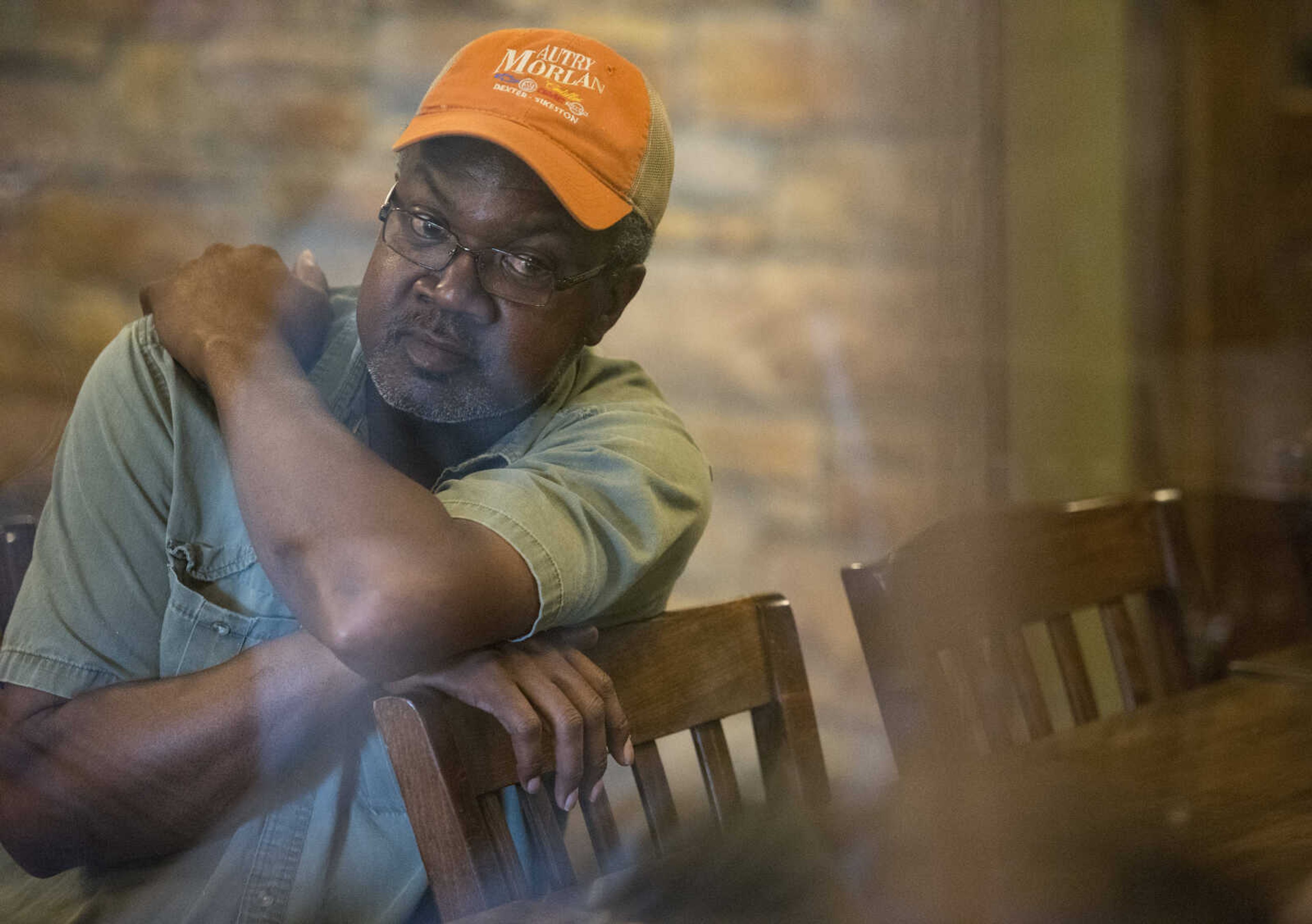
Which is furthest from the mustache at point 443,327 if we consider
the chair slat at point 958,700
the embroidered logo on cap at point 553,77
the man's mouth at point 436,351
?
the chair slat at point 958,700

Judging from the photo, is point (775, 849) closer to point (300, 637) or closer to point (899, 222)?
point (300, 637)

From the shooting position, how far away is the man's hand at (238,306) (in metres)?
0.46

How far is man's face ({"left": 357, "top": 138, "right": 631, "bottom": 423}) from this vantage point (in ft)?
1.71

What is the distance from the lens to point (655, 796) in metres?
0.62

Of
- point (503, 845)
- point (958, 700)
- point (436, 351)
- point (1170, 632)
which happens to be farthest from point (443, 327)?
point (1170, 632)

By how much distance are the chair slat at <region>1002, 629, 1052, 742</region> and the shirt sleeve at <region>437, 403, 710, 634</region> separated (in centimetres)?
32

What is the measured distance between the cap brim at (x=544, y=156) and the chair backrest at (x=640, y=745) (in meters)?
0.20

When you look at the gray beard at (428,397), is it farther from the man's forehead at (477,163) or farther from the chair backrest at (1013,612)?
the chair backrest at (1013,612)

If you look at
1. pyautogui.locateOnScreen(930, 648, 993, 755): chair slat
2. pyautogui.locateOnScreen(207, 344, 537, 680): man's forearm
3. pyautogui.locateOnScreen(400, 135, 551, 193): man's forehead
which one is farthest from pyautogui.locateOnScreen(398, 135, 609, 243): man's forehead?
pyautogui.locateOnScreen(930, 648, 993, 755): chair slat

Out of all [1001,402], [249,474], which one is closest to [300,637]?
[249,474]

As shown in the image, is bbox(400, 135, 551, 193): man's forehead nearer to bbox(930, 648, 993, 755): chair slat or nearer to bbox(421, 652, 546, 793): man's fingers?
bbox(421, 652, 546, 793): man's fingers

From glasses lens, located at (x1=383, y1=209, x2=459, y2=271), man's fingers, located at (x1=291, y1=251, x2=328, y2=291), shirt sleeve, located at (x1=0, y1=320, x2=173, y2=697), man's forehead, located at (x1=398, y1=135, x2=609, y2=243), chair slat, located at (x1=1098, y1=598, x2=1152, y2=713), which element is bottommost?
chair slat, located at (x1=1098, y1=598, x2=1152, y2=713)

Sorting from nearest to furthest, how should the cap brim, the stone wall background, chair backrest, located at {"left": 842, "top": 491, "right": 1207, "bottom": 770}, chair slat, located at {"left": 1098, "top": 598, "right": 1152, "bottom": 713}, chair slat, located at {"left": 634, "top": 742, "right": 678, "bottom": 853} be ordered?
1. the stone wall background
2. the cap brim
3. chair slat, located at {"left": 634, "top": 742, "right": 678, "bottom": 853}
4. chair backrest, located at {"left": 842, "top": 491, "right": 1207, "bottom": 770}
5. chair slat, located at {"left": 1098, "top": 598, "right": 1152, "bottom": 713}

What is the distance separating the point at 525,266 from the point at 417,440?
0.31 feet
